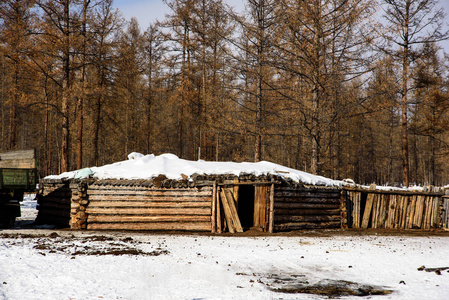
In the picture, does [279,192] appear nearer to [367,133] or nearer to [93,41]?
[93,41]

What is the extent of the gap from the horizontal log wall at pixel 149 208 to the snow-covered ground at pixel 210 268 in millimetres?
2243

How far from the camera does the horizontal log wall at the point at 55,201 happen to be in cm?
1616

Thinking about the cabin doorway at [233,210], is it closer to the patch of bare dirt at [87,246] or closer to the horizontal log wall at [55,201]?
the patch of bare dirt at [87,246]

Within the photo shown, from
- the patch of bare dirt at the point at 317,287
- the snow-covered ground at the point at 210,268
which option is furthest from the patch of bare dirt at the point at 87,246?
the patch of bare dirt at the point at 317,287

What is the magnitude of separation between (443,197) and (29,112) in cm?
4387

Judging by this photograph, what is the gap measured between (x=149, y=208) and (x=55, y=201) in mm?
5059

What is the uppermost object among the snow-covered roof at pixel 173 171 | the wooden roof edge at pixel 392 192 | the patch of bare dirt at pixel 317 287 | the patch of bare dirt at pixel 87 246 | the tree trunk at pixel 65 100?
the tree trunk at pixel 65 100

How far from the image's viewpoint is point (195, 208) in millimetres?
15023

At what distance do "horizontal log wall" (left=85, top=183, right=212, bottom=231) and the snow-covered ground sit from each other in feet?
7.36

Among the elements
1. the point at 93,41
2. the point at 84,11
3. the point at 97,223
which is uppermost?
the point at 84,11

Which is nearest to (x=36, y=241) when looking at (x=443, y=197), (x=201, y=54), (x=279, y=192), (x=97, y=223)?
(x=97, y=223)

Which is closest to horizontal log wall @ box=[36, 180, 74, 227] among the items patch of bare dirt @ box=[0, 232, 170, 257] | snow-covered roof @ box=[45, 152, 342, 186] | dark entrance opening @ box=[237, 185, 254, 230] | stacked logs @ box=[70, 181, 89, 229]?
stacked logs @ box=[70, 181, 89, 229]

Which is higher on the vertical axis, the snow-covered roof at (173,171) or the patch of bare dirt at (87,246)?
the snow-covered roof at (173,171)

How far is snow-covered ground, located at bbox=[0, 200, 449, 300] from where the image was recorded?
253 inches
